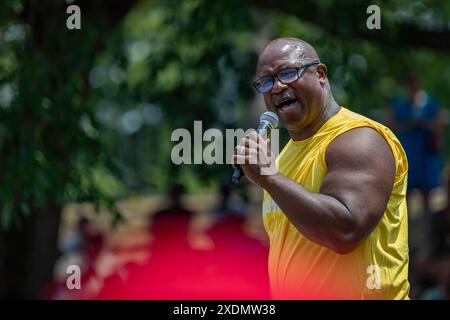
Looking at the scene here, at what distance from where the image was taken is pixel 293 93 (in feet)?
10.7

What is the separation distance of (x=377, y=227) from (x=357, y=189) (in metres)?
0.25

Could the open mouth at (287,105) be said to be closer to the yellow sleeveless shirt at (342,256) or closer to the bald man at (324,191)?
the bald man at (324,191)

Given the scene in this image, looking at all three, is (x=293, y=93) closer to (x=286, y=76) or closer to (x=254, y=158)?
(x=286, y=76)

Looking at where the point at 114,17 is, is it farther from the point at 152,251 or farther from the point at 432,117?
the point at 432,117

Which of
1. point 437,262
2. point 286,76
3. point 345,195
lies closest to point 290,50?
point 286,76

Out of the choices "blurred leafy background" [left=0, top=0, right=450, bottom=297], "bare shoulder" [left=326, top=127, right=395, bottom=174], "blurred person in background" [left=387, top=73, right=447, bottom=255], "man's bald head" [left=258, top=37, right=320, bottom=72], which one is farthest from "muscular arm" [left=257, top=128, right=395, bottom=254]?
"blurred person in background" [left=387, top=73, right=447, bottom=255]

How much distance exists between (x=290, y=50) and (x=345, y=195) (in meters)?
0.68

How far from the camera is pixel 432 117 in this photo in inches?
319

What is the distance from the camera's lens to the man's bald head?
3293 millimetres

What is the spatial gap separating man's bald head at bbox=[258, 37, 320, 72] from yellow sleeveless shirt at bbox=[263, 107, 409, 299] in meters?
0.25

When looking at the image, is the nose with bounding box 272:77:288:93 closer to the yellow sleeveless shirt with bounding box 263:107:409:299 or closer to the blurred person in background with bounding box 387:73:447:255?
the yellow sleeveless shirt with bounding box 263:107:409:299

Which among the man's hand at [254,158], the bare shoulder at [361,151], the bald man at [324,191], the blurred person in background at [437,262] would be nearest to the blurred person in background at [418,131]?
the blurred person in background at [437,262]

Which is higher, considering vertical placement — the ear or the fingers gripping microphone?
the ear

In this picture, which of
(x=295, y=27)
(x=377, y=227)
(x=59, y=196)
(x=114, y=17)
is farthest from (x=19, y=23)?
(x=377, y=227)
